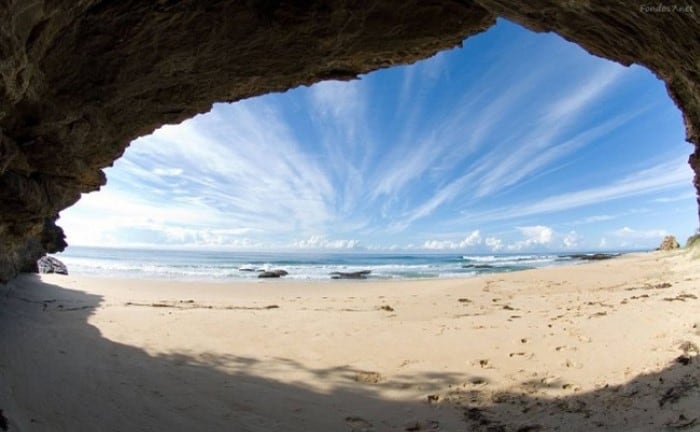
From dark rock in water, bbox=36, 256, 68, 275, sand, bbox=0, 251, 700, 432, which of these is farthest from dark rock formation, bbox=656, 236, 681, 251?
dark rock in water, bbox=36, 256, 68, 275

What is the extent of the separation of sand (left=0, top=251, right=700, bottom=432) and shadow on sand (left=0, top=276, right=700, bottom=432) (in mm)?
→ 22

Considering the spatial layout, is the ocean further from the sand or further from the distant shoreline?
the sand

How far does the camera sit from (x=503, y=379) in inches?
215

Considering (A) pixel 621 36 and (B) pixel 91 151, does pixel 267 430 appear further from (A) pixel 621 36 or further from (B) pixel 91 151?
(A) pixel 621 36

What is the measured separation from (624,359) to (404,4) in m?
5.21

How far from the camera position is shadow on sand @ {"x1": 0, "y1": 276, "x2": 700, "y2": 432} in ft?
12.7

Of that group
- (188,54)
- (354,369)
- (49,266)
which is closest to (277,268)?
(49,266)

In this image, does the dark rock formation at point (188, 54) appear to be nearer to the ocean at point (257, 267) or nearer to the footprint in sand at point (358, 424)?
the footprint in sand at point (358, 424)

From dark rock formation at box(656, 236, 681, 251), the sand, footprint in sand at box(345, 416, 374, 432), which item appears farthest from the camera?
dark rock formation at box(656, 236, 681, 251)

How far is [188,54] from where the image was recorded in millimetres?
4812

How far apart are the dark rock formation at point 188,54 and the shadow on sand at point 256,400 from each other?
2.07 metres

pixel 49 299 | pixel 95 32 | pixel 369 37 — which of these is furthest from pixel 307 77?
pixel 49 299

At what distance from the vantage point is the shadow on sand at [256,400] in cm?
386

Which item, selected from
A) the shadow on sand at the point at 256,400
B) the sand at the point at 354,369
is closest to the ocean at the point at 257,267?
the sand at the point at 354,369
